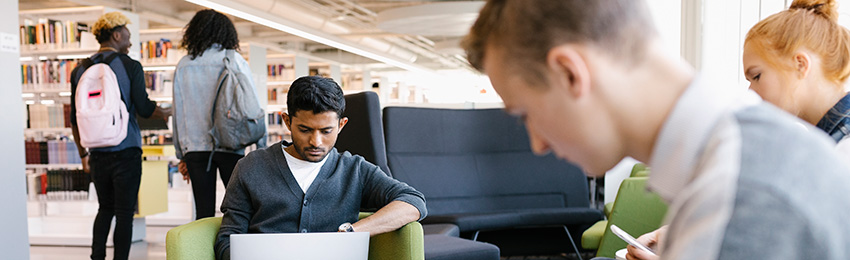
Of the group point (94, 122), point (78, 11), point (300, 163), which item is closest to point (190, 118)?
point (94, 122)

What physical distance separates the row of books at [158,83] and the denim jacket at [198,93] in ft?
12.8

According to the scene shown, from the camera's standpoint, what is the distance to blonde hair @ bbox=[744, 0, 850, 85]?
4.72 feet

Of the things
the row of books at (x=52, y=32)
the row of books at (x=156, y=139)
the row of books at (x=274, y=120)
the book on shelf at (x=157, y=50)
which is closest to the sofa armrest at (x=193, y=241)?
the row of books at (x=52, y=32)

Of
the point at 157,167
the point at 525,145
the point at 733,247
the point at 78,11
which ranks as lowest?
the point at 157,167

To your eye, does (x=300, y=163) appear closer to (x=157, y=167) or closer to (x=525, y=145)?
(x=525, y=145)

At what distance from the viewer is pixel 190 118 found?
3.33 meters

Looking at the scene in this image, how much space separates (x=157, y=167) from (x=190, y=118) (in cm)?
298

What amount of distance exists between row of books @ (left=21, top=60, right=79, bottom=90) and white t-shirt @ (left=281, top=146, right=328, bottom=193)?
16.4 ft

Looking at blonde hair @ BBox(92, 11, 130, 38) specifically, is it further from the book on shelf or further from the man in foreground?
the man in foreground

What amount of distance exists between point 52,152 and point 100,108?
9.20ft

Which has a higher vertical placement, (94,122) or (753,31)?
(753,31)

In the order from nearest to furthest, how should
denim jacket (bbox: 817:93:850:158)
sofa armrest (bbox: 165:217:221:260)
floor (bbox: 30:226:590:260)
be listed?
denim jacket (bbox: 817:93:850:158)
sofa armrest (bbox: 165:217:221:260)
floor (bbox: 30:226:590:260)

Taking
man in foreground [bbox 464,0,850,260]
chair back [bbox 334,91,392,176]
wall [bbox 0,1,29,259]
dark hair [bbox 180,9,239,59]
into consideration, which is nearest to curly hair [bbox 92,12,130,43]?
wall [bbox 0,1,29,259]

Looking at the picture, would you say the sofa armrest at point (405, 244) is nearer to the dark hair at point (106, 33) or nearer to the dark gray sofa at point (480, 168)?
the dark gray sofa at point (480, 168)
